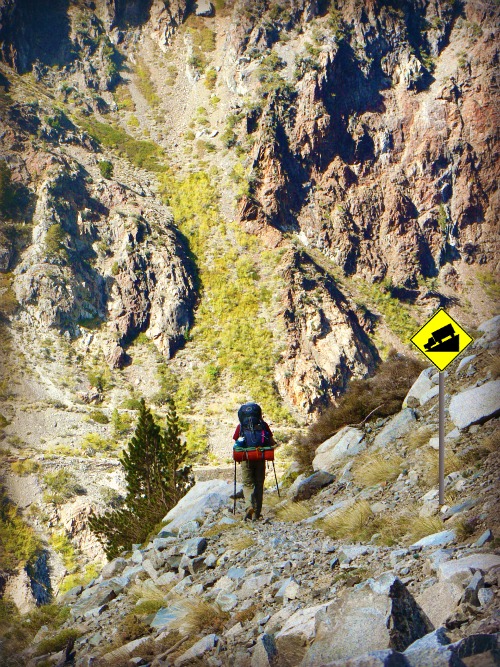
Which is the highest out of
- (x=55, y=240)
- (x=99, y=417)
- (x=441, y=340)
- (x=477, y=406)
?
(x=55, y=240)

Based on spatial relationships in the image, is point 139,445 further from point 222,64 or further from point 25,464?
point 222,64

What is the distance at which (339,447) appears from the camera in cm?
1370

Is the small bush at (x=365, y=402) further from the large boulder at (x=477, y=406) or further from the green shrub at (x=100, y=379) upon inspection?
the green shrub at (x=100, y=379)

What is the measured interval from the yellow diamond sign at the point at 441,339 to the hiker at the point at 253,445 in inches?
133

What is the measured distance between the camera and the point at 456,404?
1047cm

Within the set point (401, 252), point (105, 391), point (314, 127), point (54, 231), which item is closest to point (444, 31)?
point (314, 127)

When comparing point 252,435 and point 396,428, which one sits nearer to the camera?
point 252,435

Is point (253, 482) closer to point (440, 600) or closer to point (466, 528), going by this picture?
point (466, 528)

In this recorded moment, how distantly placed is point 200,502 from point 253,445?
314 cm

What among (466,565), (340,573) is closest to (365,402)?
(340,573)

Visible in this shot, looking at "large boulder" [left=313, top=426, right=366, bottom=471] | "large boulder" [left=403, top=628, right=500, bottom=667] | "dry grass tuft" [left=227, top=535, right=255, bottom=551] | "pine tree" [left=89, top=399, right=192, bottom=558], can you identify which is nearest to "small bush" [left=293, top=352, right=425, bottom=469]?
"large boulder" [left=313, top=426, right=366, bottom=471]

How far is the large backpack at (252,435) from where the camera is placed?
34.6 feet

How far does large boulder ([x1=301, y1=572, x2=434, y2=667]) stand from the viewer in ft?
14.0

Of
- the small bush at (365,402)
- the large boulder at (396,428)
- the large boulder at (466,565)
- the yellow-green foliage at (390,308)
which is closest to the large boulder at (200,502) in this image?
the small bush at (365,402)
